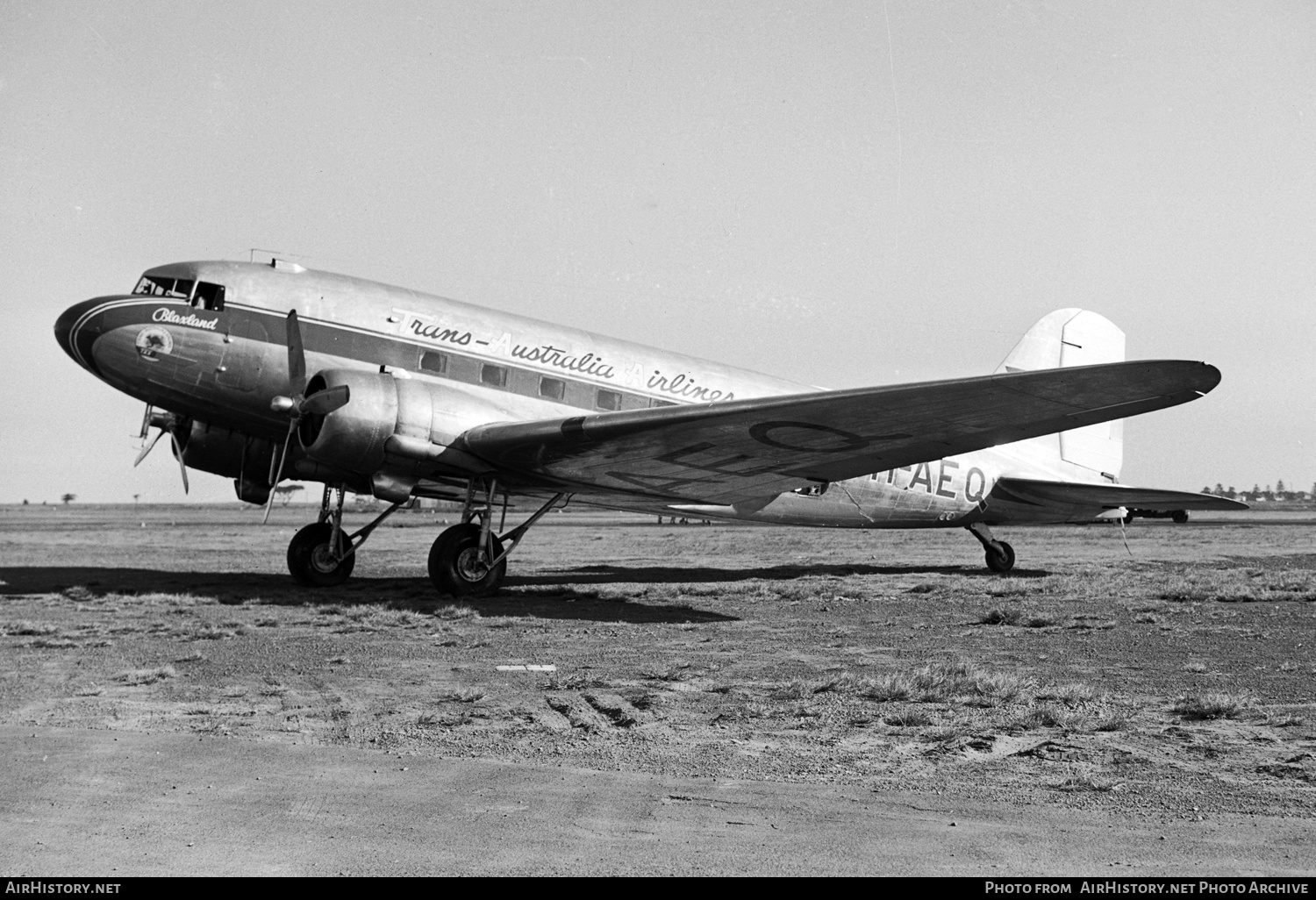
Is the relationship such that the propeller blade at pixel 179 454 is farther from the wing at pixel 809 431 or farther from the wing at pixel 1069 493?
the wing at pixel 1069 493

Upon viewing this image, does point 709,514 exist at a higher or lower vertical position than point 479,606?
higher

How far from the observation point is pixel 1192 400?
8.62 m

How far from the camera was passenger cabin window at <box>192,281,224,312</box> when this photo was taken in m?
A: 12.7

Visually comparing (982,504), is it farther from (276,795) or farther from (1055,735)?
(276,795)

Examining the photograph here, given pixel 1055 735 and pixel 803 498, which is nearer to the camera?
pixel 1055 735

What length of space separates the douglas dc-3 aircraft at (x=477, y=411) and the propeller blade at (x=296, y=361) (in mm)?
24

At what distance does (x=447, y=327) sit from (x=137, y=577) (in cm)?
717

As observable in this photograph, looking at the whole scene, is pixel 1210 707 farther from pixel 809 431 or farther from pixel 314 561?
pixel 314 561

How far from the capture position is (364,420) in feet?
37.6

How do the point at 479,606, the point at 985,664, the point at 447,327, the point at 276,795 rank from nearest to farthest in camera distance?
1. the point at 276,795
2. the point at 985,664
3. the point at 479,606
4. the point at 447,327

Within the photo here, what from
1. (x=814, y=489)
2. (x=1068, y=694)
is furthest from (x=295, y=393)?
(x=1068, y=694)

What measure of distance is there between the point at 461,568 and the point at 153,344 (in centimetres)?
460

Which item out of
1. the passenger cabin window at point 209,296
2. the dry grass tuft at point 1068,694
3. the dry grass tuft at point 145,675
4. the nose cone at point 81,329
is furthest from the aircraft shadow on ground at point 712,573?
the dry grass tuft at point 1068,694
